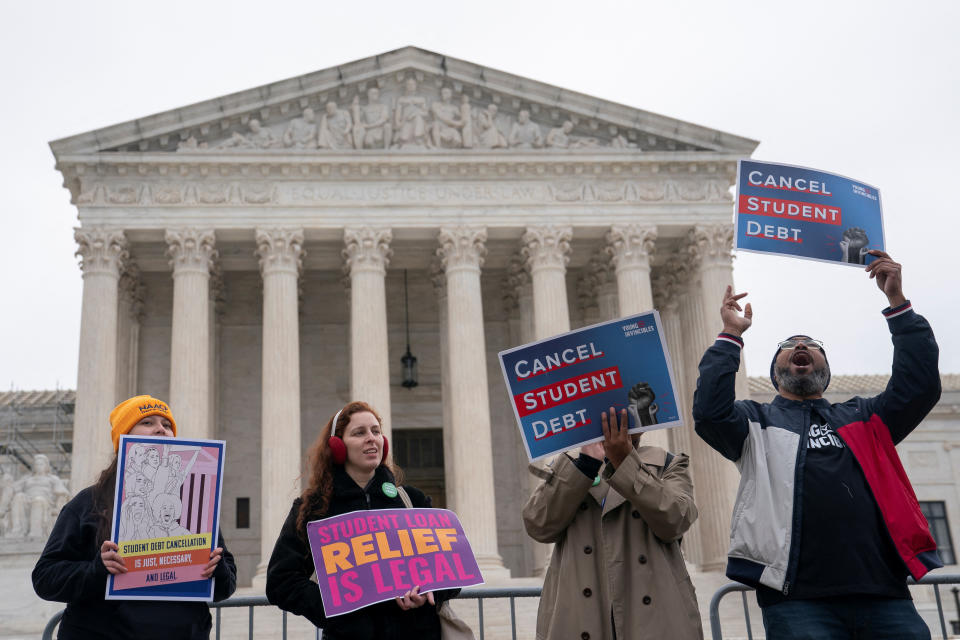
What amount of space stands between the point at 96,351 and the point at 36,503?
4.61 m

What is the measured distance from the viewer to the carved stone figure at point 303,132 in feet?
96.5

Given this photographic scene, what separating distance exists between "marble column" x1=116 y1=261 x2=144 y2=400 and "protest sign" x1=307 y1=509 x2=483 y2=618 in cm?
2484

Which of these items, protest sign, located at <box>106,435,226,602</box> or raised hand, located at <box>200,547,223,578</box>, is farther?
raised hand, located at <box>200,547,223,578</box>

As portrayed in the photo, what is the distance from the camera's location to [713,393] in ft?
20.1

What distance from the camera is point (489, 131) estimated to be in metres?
30.0

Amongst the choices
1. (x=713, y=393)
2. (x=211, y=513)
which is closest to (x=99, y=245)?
(x=211, y=513)

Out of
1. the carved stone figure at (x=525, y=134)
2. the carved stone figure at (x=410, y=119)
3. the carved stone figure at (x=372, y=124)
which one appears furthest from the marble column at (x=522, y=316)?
the carved stone figure at (x=372, y=124)

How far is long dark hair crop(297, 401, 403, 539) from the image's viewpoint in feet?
19.9

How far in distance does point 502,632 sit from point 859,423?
59.2 ft

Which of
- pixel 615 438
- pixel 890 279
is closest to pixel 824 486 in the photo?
pixel 615 438

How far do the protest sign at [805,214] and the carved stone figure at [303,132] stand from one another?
22.8 meters

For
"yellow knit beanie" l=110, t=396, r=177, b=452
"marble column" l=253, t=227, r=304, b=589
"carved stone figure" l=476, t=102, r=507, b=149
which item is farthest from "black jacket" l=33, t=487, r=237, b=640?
"carved stone figure" l=476, t=102, r=507, b=149

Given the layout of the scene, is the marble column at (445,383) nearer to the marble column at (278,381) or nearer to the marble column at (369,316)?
the marble column at (369,316)

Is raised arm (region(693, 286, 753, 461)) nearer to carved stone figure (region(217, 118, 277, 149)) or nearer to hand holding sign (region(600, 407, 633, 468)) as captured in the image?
hand holding sign (region(600, 407, 633, 468))
